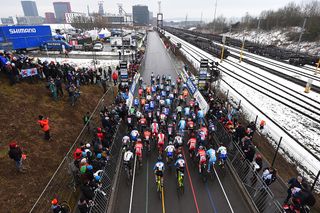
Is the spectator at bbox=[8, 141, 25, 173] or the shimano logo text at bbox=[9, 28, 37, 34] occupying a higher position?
the shimano logo text at bbox=[9, 28, 37, 34]

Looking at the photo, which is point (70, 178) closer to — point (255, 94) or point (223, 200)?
point (223, 200)

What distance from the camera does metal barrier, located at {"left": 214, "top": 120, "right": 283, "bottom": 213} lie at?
29.8ft

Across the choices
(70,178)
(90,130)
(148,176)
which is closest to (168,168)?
(148,176)

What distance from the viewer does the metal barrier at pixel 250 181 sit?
29.8 ft

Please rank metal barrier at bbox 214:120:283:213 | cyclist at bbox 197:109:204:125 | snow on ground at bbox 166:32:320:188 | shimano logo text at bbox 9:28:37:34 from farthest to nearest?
1. shimano logo text at bbox 9:28:37:34
2. cyclist at bbox 197:109:204:125
3. snow on ground at bbox 166:32:320:188
4. metal barrier at bbox 214:120:283:213

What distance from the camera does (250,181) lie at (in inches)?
412

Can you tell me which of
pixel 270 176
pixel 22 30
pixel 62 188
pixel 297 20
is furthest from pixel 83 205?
pixel 297 20

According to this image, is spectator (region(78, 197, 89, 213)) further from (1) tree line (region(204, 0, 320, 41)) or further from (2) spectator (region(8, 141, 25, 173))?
(1) tree line (region(204, 0, 320, 41))

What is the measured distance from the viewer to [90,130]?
15477 mm

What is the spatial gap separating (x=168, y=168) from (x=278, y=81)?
25.0 metres

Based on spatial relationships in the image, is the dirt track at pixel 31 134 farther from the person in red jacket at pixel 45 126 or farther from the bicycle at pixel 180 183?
the bicycle at pixel 180 183

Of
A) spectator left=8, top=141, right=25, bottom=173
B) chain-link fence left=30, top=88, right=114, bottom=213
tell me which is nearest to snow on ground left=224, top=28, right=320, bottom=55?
chain-link fence left=30, top=88, right=114, bottom=213

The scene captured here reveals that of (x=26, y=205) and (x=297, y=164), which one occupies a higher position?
(x=26, y=205)

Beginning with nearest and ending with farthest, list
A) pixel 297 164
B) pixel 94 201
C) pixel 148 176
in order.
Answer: pixel 94 201, pixel 148 176, pixel 297 164
